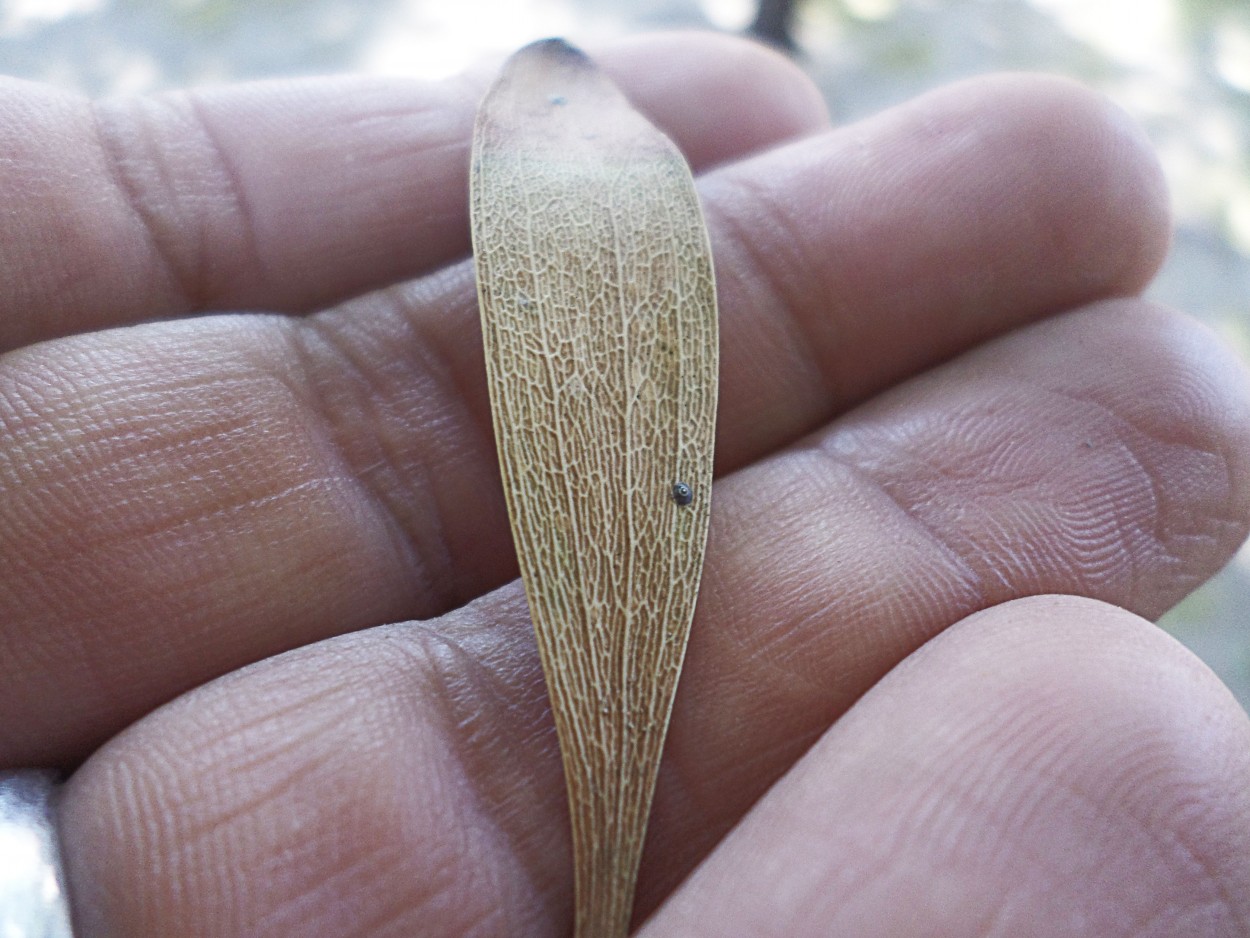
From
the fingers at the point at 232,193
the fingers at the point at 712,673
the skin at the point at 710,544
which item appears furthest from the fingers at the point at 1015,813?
the fingers at the point at 232,193

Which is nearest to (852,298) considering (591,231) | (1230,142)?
(591,231)

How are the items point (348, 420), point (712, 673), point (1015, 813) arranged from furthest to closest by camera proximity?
point (348, 420) → point (712, 673) → point (1015, 813)

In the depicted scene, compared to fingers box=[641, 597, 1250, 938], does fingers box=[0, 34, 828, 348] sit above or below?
above

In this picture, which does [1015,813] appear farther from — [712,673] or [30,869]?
[30,869]

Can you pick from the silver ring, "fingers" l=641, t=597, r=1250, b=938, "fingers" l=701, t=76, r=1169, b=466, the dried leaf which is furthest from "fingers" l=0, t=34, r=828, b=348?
"fingers" l=641, t=597, r=1250, b=938

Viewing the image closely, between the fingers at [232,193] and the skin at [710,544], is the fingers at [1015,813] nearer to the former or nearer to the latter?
the skin at [710,544]

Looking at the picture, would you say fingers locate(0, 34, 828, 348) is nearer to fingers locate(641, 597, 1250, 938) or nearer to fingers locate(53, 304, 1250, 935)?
fingers locate(53, 304, 1250, 935)

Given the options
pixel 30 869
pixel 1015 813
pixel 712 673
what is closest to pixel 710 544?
pixel 712 673
